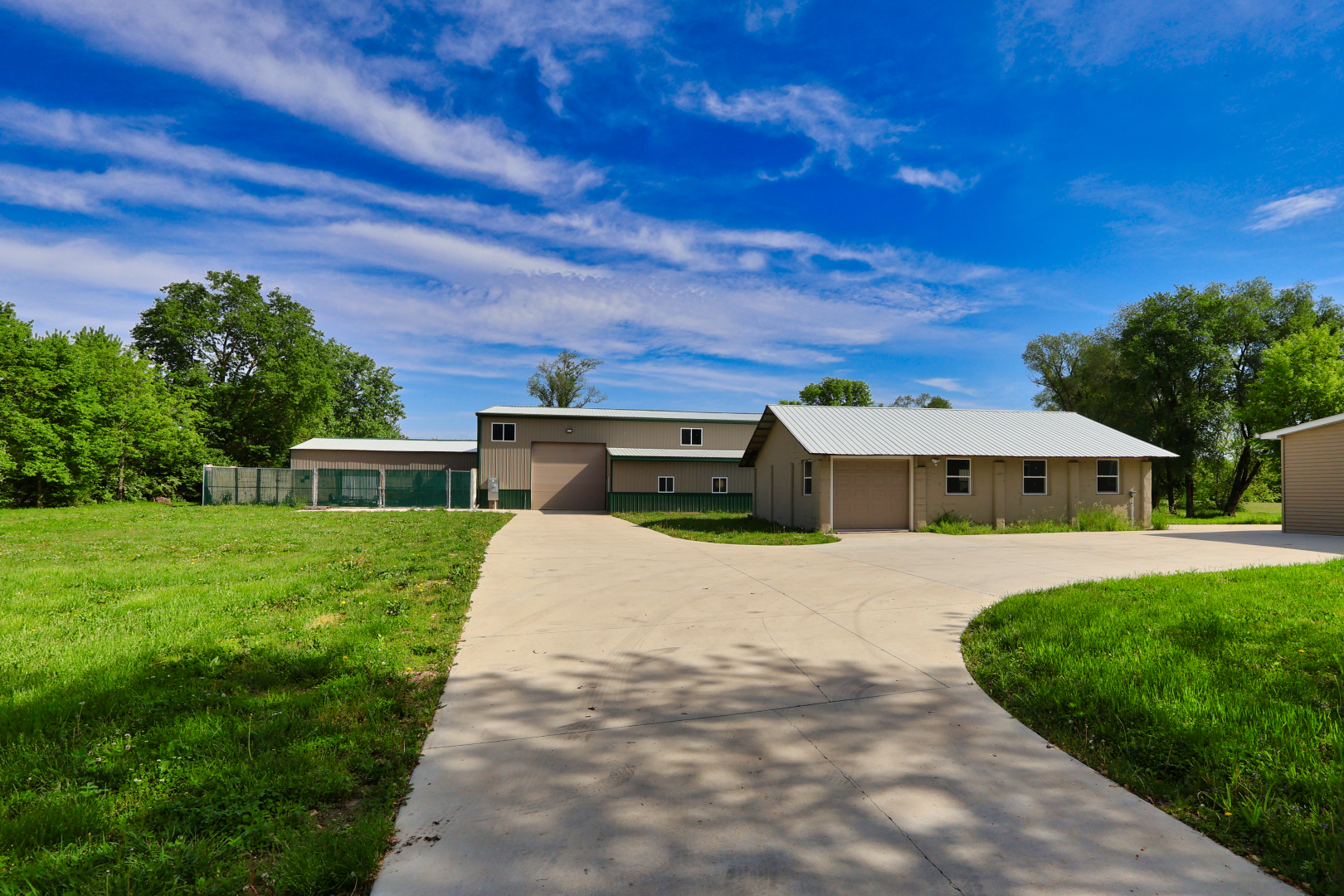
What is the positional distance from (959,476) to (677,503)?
14.3 m

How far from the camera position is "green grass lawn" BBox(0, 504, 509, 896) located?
2449 millimetres

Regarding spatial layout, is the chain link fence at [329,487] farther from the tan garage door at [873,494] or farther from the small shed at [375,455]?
the tan garage door at [873,494]

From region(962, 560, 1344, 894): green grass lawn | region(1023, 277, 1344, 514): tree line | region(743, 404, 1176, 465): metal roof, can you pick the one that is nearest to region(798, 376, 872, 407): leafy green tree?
region(1023, 277, 1344, 514): tree line

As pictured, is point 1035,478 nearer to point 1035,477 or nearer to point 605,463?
point 1035,477

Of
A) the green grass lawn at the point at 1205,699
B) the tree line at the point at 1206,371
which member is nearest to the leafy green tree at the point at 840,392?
the tree line at the point at 1206,371

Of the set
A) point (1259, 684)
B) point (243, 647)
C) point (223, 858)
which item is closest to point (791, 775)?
point (223, 858)

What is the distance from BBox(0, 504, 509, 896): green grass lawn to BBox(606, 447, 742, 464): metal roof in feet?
68.8

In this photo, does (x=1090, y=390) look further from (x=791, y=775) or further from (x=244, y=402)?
(x=244, y=402)

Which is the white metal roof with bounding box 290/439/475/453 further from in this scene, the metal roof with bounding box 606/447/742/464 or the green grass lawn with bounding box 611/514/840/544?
the green grass lawn with bounding box 611/514/840/544

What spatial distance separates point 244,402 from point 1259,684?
48.2m

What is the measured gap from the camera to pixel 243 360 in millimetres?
40688

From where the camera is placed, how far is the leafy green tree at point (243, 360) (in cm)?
3856

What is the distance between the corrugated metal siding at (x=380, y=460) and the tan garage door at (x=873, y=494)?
23079mm

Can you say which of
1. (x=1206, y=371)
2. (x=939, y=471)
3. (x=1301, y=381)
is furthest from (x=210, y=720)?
(x=1206, y=371)
